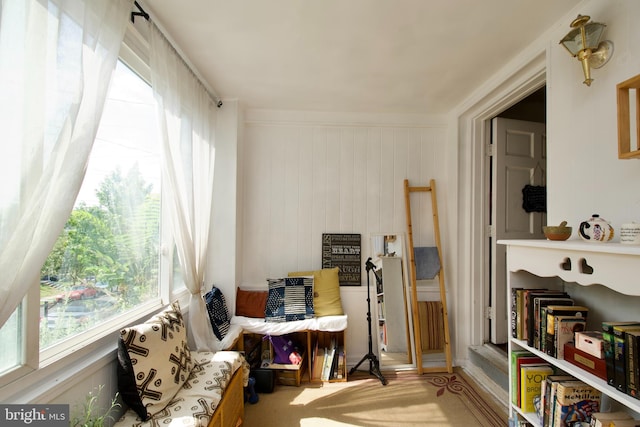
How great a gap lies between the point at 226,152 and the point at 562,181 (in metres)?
2.57

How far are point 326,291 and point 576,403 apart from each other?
1845mm

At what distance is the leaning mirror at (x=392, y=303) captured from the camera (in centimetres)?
282

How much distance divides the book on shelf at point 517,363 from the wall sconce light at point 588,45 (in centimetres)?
148

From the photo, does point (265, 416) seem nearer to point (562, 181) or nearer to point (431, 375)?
point (431, 375)

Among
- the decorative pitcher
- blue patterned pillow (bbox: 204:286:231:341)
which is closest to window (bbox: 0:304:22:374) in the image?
blue patterned pillow (bbox: 204:286:231:341)

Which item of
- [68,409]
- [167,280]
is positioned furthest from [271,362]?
[68,409]

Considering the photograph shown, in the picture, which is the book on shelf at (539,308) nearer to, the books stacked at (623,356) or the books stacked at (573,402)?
the books stacked at (573,402)

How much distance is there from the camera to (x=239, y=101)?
2.76 metres

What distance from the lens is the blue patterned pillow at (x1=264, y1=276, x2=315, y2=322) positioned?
2621 millimetres

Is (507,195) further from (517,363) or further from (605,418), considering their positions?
(605,418)

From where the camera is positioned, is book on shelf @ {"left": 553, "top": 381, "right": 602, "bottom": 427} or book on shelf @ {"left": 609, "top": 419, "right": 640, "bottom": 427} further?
book on shelf @ {"left": 553, "top": 381, "right": 602, "bottom": 427}

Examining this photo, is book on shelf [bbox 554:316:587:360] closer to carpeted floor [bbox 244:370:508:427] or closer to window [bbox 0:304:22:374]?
carpeted floor [bbox 244:370:508:427]

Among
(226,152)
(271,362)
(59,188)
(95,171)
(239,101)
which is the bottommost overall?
(271,362)

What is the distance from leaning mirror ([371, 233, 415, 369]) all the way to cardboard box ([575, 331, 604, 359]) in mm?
1645
